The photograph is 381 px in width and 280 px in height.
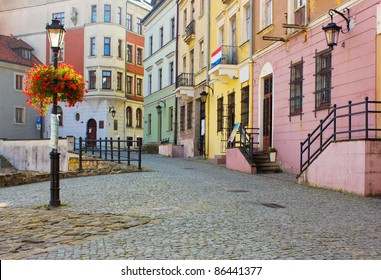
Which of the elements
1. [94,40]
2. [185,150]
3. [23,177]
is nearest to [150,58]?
[94,40]

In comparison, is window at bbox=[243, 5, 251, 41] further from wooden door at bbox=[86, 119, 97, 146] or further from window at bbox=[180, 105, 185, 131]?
wooden door at bbox=[86, 119, 97, 146]

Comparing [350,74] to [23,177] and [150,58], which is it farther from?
[150,58]

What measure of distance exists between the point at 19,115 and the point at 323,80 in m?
38.8

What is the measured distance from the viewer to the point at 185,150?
29422mm

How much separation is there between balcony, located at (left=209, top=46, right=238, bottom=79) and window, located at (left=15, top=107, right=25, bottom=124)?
30111 millimetres

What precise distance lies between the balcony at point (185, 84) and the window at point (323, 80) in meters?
15.4

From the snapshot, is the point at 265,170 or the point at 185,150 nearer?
the point at 265,170

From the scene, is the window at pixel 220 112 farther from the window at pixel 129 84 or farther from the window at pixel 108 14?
the window at pixel 108 14

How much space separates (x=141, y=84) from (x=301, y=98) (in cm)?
3834

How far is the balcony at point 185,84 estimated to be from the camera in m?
29.3

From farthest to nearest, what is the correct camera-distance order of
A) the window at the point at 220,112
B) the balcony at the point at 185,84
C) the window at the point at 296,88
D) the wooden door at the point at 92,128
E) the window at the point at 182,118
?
the wooden door at the point at 92,128, the window at the point at 182,118, the balcony at the point at 185,84, the window at the point at 220,112, the window at the point at 296,88

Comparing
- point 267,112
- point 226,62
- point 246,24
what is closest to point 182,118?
point 226,62

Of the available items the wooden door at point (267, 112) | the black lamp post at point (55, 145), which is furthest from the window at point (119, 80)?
the black lamp post at point (55, 145)

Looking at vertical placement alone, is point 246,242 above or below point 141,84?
below
